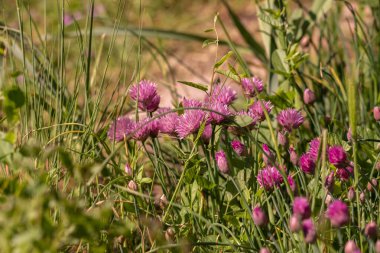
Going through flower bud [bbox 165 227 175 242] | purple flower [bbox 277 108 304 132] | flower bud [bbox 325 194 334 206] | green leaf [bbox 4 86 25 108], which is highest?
green leaf [bbox 4 86 25 108]

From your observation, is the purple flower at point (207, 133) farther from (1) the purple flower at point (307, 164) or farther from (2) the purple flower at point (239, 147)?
(1) the purple flower at point (307, 164)

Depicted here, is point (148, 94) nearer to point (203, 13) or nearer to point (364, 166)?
point (364, 166)

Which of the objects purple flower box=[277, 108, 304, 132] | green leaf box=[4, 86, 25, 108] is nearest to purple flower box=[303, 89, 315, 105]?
purple flower box=[277, 108, 304, 132]

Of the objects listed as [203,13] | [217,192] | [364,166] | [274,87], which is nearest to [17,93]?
[217,192]

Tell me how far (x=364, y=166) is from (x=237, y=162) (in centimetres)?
28

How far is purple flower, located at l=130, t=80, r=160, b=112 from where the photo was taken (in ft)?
4.46

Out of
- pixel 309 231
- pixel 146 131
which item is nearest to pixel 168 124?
pixel 146 131

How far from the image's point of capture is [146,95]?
136 cm

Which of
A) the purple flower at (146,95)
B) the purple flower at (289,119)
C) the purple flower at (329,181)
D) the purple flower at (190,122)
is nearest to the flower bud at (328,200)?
the purple flower at (329,181)

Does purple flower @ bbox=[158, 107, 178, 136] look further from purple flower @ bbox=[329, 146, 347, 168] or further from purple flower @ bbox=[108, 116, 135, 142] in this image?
purple flower @ bbox=[329, 146, 347, 168]

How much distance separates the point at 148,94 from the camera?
4.46 feet

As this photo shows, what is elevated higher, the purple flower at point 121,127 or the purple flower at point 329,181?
the purple flower at point 121,127

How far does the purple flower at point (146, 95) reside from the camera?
1.36 m

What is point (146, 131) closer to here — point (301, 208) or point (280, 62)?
point (301, 208)
